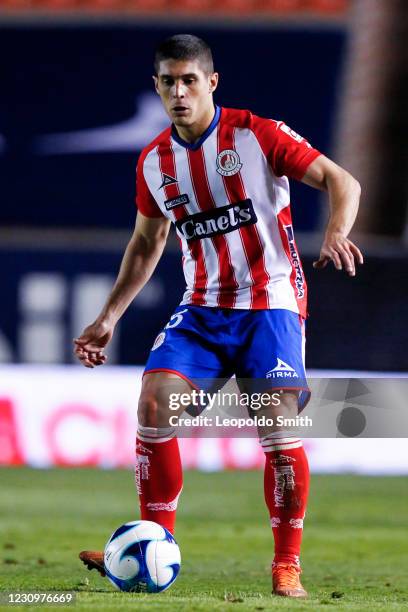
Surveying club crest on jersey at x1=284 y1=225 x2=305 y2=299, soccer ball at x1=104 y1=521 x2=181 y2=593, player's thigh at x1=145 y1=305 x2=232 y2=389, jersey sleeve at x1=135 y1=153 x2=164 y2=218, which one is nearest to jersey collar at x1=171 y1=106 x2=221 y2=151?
jersey sleeve at x1=135 y1=153 x2=164 y2=218

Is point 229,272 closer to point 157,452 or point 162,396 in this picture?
point 162,396

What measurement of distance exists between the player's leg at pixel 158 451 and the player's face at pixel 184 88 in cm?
100

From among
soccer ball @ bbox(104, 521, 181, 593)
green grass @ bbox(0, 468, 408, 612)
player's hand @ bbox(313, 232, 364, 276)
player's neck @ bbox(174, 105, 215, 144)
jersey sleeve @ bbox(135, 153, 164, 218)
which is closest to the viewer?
player's hand @ bbox(313, 232, 364, 276)

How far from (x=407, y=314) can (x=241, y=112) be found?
586 cm

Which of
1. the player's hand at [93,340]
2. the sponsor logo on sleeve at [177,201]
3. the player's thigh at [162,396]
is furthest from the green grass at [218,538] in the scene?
the sponsor logo on sleeve at [177,201]

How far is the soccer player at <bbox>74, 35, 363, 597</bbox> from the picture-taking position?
4773mm

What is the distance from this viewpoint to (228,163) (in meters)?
4.95

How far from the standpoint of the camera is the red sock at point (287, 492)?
475cm

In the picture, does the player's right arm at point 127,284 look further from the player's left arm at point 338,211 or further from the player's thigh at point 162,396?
the player's left arm at point 338,211

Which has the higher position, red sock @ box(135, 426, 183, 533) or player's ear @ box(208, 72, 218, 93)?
player's ear @ box(208, 72, 218, 93)

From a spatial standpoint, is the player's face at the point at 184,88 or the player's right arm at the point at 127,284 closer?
the player's face at the point at 184,88

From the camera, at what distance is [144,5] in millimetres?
13891

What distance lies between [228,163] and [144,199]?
1.51ft

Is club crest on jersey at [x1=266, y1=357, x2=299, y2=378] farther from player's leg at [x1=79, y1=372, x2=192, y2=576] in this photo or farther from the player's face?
the player's face
